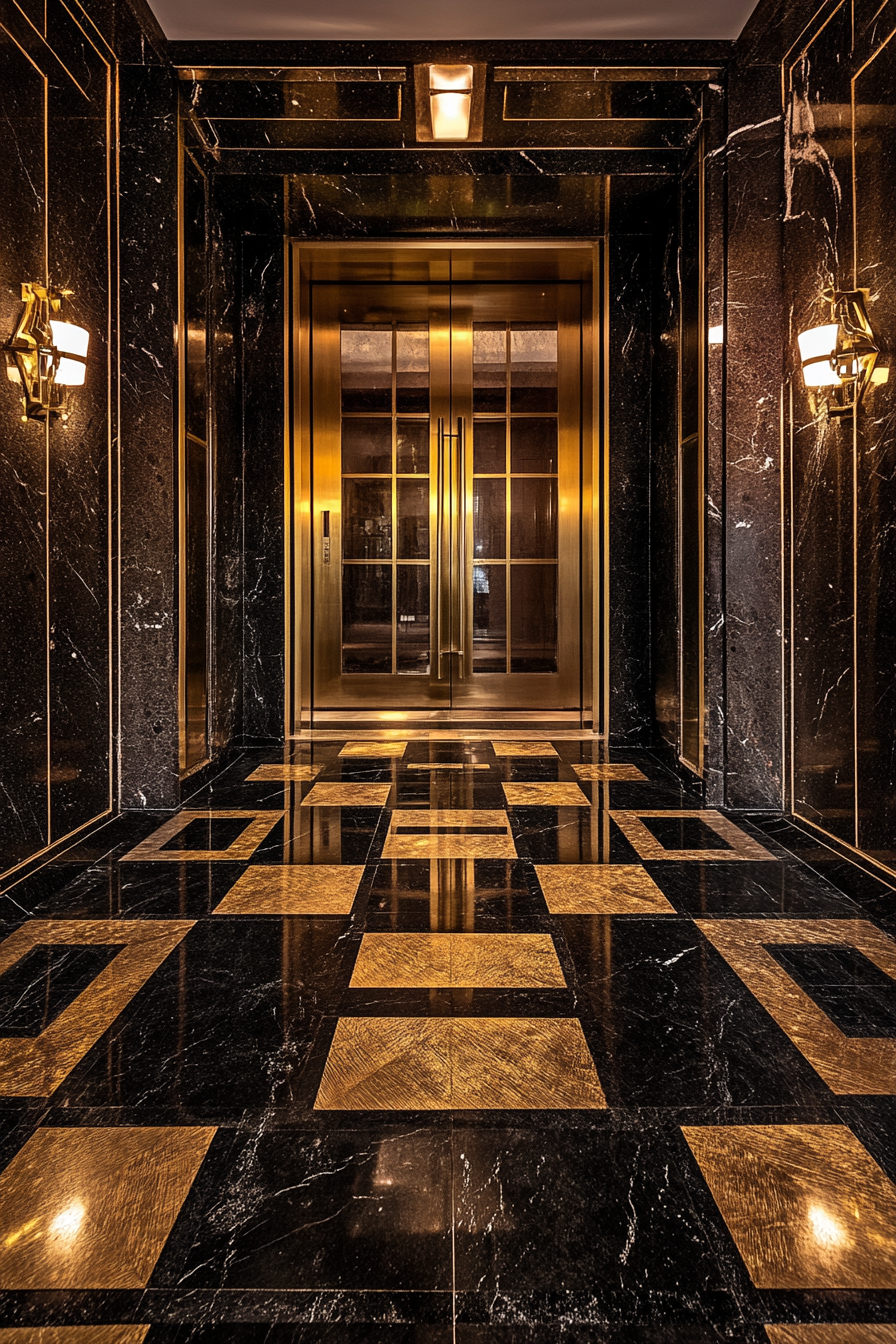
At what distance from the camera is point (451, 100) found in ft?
12.4

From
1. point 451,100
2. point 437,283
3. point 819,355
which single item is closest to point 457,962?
point 819,355

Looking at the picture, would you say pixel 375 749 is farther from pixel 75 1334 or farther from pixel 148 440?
pixel 75 1334

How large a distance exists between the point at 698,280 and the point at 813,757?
7.06 ft

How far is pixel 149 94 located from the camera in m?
3.64

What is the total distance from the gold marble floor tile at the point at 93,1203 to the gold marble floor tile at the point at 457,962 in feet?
2.17

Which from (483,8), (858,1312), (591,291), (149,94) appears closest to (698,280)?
(483,8)

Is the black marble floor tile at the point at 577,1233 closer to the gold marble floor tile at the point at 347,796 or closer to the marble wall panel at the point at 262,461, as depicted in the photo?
the gold marble floor tile at the point at 347,796

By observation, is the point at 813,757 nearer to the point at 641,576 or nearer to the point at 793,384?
the point at 793,384

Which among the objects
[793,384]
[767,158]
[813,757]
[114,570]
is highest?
[767,158]

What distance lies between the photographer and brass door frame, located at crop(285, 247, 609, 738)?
516 cm

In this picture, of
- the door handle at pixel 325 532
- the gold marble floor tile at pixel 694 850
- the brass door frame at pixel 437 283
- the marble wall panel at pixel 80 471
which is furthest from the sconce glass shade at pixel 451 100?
the gold marble floor tile at pixel 694 850

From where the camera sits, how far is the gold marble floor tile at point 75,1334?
107 cm

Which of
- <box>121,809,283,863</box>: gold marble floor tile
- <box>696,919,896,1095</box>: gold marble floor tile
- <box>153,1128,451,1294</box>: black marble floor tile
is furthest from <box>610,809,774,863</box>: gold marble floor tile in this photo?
<box>153,1128,451,1294</box>: black marble floor tile

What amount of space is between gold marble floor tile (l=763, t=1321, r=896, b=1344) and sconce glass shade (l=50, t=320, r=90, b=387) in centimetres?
298
